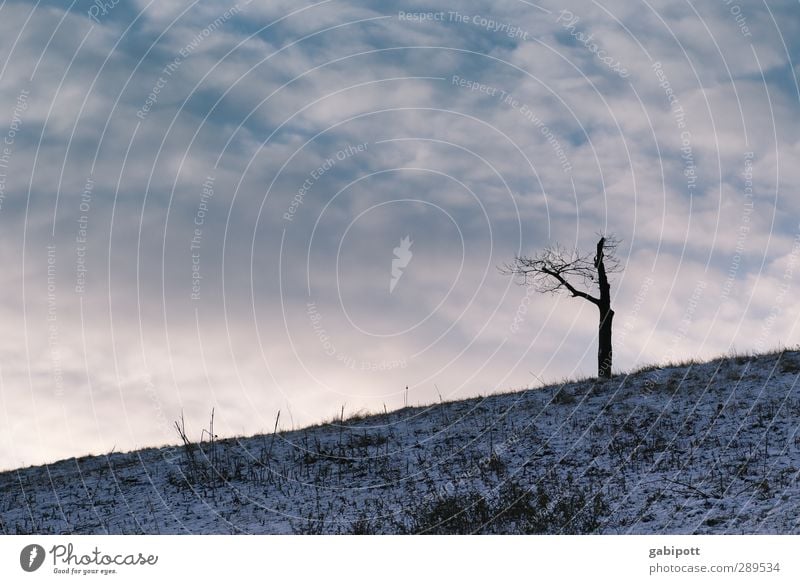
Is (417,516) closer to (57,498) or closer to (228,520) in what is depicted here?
(228,520)

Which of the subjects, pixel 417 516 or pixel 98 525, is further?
pixel 98 525

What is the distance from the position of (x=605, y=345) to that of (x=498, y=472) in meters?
15.8
